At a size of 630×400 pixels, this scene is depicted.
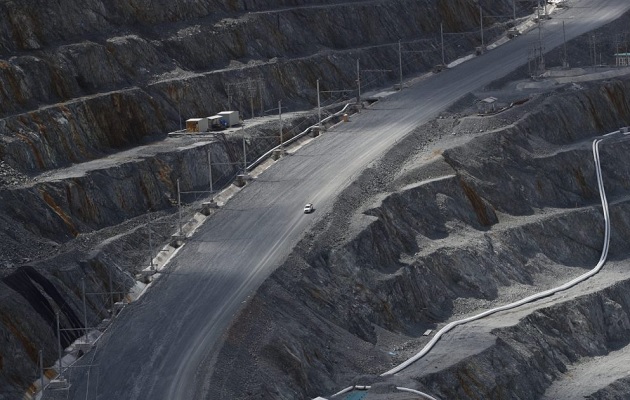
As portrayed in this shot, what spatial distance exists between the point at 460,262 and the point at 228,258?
14138 millimetres

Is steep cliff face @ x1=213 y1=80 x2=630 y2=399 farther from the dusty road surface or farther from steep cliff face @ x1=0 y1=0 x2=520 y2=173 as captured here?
steep cliff face @ x1=0 y1=0 x2=520 y2=173

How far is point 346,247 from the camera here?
88.8 metres

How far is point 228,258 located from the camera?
86.8 metres

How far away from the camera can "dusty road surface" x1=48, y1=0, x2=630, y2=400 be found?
245 feet

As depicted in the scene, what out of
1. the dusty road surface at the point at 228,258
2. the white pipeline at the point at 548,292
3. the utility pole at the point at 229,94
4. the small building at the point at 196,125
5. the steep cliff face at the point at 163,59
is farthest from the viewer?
the utility pole at the point at 229,94


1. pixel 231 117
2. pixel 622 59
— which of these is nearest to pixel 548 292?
pixel 231 117

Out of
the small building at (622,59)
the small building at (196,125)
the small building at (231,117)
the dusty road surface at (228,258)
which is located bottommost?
the small building at (622,59)

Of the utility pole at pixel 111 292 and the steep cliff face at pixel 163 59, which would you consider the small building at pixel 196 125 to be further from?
the utility pole at pixel 111 292

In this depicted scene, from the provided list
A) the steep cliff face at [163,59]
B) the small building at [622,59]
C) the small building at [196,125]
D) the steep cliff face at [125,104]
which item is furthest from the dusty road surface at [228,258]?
the small building at [622,59]

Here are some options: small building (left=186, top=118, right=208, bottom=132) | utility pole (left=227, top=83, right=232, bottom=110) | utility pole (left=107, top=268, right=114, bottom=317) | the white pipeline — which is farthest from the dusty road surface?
the white pipeline

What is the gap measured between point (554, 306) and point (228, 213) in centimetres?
1862

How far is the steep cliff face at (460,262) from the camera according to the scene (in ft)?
264

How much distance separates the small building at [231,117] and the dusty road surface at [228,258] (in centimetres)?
461

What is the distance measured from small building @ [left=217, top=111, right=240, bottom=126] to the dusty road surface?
461cm
